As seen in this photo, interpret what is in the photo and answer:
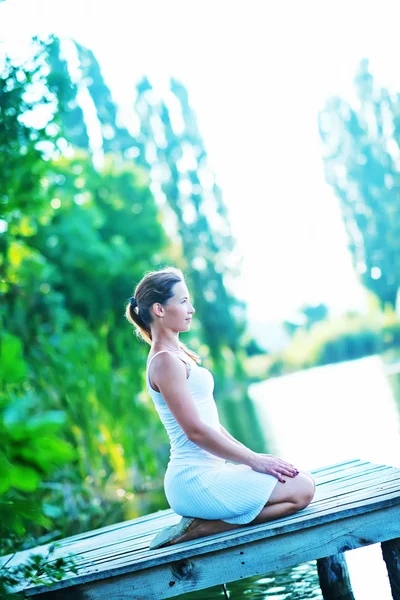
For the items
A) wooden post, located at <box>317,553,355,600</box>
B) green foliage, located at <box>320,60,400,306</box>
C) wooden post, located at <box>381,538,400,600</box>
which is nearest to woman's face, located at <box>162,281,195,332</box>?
wooden post, located at <box>381,538,400,600</box>

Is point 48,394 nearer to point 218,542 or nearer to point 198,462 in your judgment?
point 198,462

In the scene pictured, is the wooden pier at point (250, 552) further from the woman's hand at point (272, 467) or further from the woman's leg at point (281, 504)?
the woman's hand at point (272, 467)

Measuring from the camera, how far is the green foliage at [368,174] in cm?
4106

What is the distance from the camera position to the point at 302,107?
139 feet

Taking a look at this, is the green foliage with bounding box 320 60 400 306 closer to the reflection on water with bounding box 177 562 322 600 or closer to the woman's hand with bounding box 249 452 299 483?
the reflection on water with bounding box 177 562 322 600

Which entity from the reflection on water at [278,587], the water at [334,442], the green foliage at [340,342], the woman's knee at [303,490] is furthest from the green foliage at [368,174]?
the woman's knee at [303,490]

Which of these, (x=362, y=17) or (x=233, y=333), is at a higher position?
(x=362, y=17)

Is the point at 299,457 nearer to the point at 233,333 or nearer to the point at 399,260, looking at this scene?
the point at 233,333

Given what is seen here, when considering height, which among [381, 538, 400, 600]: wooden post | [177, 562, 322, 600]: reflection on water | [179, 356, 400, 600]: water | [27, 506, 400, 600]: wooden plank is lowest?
[179, 356, 400, 600]: water

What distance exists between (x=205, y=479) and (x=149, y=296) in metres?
0.78

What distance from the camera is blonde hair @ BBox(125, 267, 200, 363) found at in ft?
12.3

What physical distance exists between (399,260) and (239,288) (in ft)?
25.4

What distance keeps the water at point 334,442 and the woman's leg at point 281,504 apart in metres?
1.11

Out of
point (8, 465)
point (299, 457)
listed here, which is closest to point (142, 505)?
point (299, 457)
